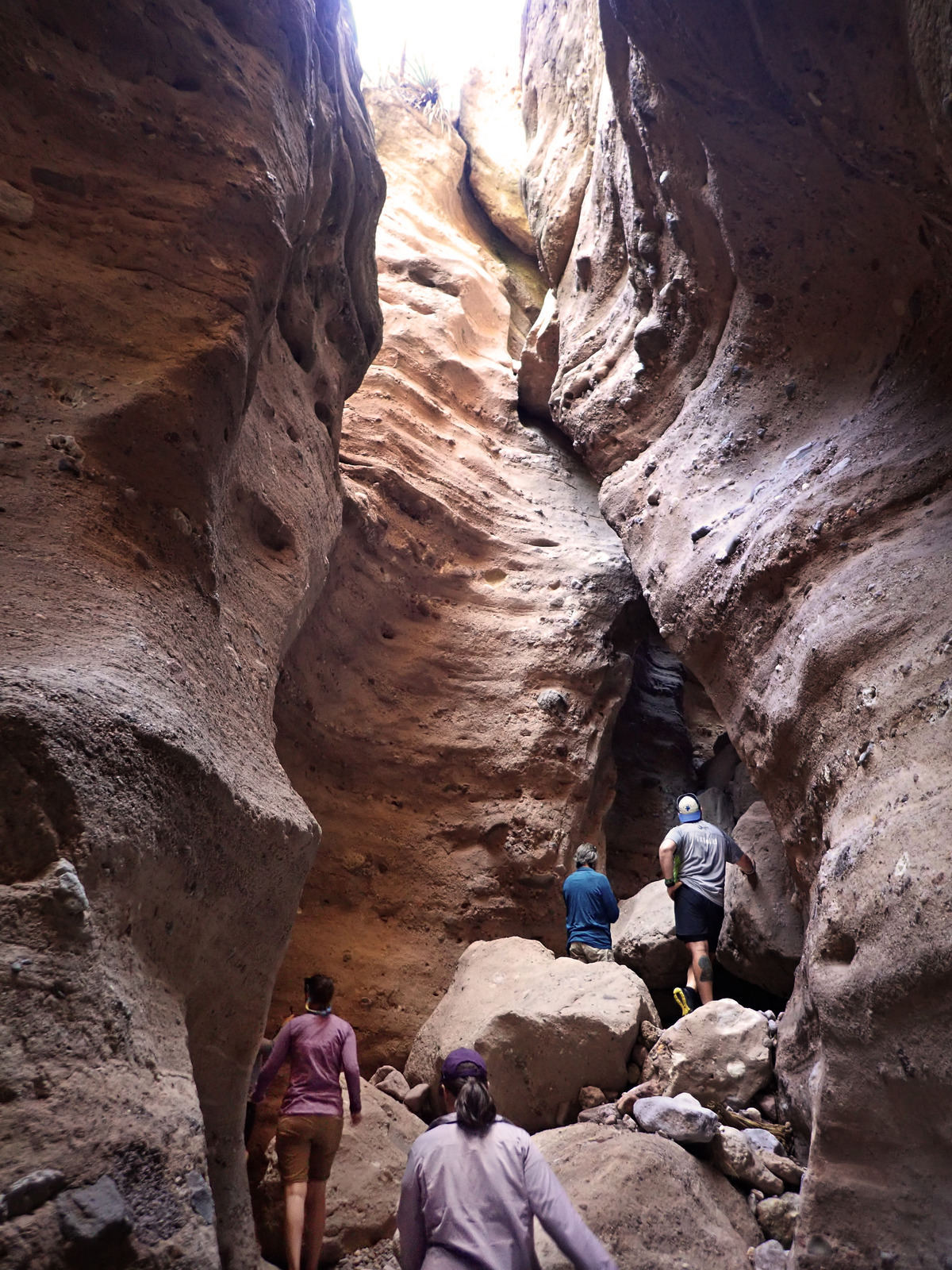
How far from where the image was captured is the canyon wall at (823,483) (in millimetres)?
2328

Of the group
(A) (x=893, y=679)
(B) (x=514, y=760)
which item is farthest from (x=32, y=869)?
(B) (x=514, y=760)

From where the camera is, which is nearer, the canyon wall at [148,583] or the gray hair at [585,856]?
the canyon wall at [148,583]

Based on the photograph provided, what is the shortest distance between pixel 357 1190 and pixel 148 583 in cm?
241

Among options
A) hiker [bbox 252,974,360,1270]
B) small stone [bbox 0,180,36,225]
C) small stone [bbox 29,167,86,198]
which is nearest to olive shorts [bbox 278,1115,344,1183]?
hiker [bbox 252,974,360,1270]

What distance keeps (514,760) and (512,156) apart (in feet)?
31.0

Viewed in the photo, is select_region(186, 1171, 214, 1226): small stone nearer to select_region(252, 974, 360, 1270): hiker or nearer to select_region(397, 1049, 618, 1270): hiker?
select_region(397, 1049, 618, 1270): hiker

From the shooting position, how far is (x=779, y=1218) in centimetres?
271

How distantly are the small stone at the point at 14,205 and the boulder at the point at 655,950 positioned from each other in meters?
4.46

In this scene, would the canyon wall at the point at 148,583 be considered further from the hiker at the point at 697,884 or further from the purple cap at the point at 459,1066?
the hiker at the point at 697,884

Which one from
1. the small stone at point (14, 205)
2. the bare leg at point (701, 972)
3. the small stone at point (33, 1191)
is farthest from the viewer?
the bare leg at point (701, 972)

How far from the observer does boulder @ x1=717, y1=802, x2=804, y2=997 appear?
13.7 feet

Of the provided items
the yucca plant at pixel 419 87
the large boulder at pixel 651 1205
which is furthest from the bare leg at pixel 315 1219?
A: the yucca plant at pixel 419 87

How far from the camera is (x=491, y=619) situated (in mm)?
6348

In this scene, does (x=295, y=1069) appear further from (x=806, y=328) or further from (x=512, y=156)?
(x=512, y=156)
